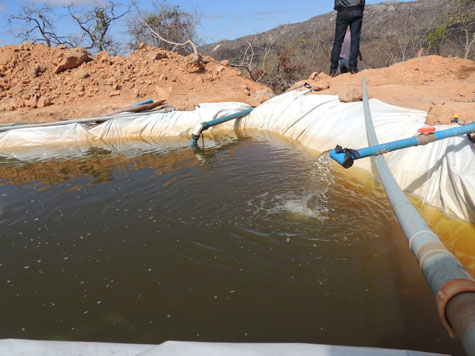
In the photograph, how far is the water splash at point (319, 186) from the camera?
11.8ft

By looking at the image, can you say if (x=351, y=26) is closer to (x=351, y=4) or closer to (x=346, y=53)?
(x=351, y=4)

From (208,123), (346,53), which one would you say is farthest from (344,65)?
(208,123)

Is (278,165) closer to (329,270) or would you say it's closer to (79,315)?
(329,270)

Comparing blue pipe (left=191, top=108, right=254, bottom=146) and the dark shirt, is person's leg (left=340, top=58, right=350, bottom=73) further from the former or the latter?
blue pipe (left=191, top=108, right=254, bottom=146)

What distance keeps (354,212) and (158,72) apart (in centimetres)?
1058

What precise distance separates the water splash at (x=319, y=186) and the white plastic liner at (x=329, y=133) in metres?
0.61

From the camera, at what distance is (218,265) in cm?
263

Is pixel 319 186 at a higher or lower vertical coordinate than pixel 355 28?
lower

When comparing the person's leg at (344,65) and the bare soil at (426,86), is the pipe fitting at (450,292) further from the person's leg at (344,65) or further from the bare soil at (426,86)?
the person's leg at (344,65)

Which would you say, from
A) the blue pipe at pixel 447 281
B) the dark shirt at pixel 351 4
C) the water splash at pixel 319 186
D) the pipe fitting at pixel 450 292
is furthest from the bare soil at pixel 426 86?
the pipe fitting at pixel 450 292

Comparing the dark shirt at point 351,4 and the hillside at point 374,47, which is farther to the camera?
the hillside at point 374,47

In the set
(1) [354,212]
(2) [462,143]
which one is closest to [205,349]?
(1) [354,212]

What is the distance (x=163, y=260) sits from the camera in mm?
2781

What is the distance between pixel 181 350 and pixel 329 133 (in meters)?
5.03
